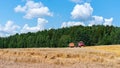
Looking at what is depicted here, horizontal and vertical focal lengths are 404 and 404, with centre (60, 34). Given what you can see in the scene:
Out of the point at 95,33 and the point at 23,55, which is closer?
the point at 23,55

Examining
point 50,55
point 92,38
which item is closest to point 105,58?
point 50,55

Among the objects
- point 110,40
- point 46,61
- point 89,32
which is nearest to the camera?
point 46,61

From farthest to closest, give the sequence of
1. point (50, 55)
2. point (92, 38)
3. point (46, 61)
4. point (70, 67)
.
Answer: point (92, 38) < point (50, 55) < point (46, 61) < point (70, 67)

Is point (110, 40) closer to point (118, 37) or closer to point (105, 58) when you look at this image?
point (118, 37)

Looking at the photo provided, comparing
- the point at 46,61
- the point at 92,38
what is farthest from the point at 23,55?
the point at 92,38

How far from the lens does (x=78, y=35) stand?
7387 inches

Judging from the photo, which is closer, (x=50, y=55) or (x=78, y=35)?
(x=50, y=55)

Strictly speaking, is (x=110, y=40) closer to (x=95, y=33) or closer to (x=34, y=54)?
(x=95, y=33)

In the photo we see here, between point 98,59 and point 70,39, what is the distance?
14306cm

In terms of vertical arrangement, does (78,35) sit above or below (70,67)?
above

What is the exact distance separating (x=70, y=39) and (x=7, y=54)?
5497 inches

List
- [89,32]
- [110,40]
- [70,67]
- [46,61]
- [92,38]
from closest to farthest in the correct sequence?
[70,67] < [46,61] < [110,40] < [92,38] < [89,32]

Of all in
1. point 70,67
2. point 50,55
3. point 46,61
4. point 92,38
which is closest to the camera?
point 70,67

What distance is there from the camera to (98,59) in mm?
43938
